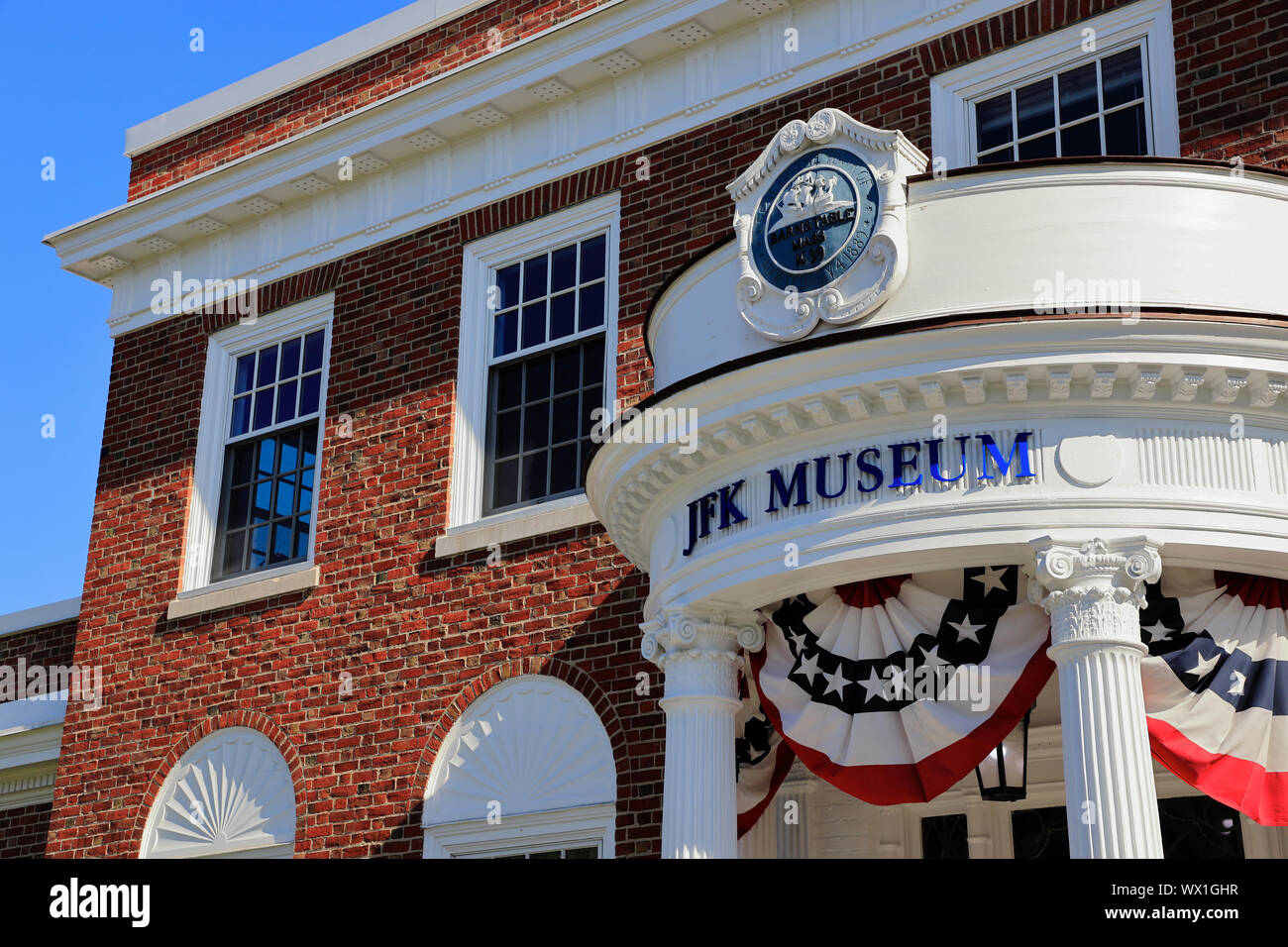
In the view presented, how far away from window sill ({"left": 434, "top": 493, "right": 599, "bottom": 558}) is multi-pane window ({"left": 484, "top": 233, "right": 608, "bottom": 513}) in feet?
0.75

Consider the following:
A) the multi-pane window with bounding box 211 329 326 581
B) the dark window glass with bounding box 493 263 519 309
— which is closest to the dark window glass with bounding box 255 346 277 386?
the multi-pane window with bounding box 211 329 326 581

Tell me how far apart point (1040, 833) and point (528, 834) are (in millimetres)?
3812

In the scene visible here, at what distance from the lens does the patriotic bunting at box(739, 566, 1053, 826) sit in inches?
342

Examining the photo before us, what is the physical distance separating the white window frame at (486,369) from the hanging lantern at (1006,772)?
3907 mm

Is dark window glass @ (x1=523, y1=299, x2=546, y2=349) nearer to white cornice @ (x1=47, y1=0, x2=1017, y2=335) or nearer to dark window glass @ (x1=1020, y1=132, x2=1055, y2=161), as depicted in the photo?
white cornice @ (x1=47, y1=0, x2=1017, y2=335)

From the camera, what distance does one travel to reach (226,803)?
1399 cm

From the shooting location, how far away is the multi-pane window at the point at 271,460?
14961 mm

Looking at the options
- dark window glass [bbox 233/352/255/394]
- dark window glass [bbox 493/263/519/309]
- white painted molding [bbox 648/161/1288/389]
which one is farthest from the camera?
dark window glass [bbox 233/352/255/394]

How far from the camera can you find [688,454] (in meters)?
9.41

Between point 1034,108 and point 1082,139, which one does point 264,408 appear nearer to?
point 1034,108
